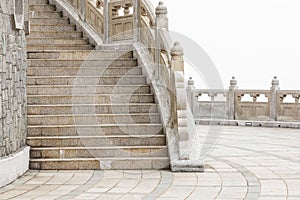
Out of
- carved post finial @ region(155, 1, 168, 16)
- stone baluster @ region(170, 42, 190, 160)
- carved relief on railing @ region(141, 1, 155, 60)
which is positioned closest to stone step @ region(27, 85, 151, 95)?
carved relief on railing @ region(141, 1, 155, 60)

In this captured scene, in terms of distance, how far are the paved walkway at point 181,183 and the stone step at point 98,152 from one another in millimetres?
463

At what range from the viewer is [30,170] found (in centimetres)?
838

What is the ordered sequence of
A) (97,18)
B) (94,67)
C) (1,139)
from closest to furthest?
(1,139)
(94,67)
(97,18)

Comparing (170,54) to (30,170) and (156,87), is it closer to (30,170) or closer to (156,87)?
(156,87)

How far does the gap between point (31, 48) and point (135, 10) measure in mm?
2602

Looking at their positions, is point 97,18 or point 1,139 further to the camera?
point 97,18

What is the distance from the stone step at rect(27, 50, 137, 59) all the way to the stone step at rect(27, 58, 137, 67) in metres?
0.09

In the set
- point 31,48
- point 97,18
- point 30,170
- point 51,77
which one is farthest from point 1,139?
point 97,18

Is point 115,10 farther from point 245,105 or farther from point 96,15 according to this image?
point 245,105

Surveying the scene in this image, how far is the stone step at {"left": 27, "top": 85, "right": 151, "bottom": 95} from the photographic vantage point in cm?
1006

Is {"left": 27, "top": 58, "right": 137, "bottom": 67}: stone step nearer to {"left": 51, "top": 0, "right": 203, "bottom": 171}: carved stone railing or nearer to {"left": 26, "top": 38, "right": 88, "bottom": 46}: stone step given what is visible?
{"left": 51, "top": 0, "right": 203, "bottom": 171}: carved stone railing

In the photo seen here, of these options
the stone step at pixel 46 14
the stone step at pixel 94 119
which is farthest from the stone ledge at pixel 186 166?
the stone step at pixel 46 14

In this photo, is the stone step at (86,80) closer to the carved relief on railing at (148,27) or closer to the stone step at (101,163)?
the carved relief on railing at (148,27)

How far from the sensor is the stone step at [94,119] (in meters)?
9.27
